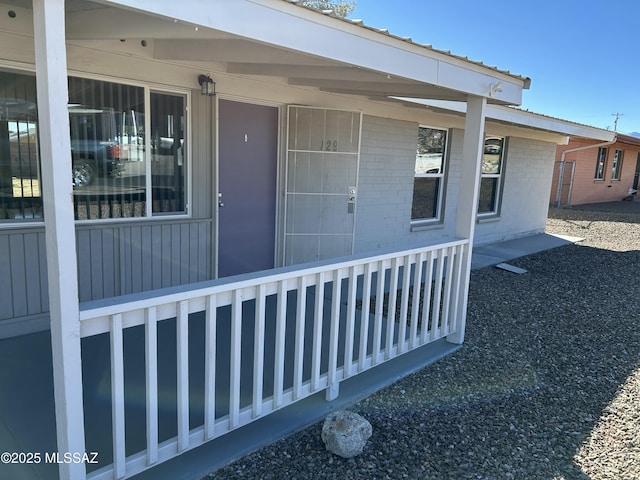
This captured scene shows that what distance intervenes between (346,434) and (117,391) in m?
1.26

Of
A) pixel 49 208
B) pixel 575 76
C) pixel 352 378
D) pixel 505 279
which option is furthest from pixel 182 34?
pixel 575 76

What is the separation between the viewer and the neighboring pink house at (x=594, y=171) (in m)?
17.9

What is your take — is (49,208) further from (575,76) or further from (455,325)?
(575,76)

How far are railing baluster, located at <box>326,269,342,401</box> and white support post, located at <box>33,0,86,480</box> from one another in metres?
1.52

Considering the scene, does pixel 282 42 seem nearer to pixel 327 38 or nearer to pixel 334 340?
pixel 327 38

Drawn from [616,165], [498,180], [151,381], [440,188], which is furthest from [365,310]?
[616,165]

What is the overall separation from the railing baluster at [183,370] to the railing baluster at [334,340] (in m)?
0.99

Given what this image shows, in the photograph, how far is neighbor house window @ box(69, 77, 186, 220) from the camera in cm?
394

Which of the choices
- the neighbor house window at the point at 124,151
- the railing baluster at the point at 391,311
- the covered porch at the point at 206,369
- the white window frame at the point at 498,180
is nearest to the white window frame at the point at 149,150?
the neighbor house window at the point at 124,151

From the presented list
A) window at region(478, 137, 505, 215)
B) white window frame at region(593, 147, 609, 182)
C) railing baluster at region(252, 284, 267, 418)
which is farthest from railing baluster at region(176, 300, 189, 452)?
white window frame at region(593, 147, 609, 182)

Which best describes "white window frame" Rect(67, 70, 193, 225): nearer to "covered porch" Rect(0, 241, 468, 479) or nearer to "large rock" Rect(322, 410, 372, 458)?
"covered porch" Rect(0, 241, 468, 479)

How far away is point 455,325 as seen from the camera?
4.20 metres

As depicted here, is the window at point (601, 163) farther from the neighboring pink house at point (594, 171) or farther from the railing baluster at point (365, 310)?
the railing baluster at point (365, 310)

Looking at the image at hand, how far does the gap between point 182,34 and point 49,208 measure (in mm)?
1205
